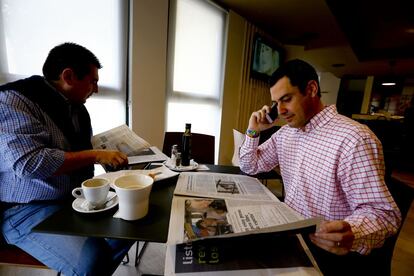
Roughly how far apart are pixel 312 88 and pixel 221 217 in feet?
2.04

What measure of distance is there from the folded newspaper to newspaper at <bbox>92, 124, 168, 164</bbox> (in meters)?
0.30

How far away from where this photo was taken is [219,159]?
124 inches

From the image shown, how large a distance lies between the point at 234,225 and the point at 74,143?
0.81 m

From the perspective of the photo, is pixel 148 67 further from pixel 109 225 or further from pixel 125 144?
pixel 109 225

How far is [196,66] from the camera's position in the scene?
2646 mm

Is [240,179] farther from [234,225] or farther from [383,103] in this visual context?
[383,103]

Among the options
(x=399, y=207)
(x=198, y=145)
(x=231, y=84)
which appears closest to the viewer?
(x=399, y=207)

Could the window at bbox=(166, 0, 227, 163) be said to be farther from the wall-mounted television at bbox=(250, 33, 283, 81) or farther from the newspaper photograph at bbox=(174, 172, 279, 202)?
the newspaper photograph at bbox=(174, 172, 279, 202)

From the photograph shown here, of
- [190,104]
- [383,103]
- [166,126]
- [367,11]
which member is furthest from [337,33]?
[383,103]

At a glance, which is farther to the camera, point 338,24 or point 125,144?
point 338,24

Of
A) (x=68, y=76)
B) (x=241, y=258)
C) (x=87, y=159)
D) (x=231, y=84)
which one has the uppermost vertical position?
(x=231, y=84)

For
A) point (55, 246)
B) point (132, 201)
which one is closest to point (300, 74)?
point (132, 201)

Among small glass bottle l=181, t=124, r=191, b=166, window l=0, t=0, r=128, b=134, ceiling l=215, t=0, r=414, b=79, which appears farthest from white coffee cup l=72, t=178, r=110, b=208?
ceiling l=215, t=0, r=414, b=79

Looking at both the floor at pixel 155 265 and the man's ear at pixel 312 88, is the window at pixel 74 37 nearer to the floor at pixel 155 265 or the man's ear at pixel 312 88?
the floor at pixel 155 265
